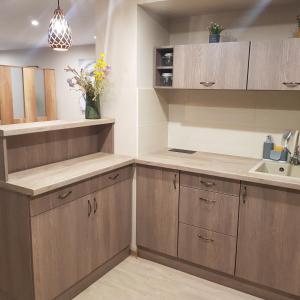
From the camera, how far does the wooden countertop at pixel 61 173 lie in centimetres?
184

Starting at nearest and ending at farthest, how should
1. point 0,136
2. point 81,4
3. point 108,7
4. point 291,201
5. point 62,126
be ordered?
1. point 0,136
2. point 291,201
3. point 62,126
4. point 108,7
5. point 81,4

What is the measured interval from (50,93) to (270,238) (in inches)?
231

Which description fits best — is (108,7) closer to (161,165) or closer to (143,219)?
(161,165)

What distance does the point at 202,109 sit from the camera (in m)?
2.91

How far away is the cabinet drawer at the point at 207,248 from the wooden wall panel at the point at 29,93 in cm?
480

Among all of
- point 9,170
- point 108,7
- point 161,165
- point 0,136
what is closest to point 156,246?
point 161,165

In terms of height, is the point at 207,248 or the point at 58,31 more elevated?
the point at 58,31

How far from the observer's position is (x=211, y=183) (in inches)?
91.3

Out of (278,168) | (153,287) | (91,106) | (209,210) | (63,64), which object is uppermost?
(63,64)

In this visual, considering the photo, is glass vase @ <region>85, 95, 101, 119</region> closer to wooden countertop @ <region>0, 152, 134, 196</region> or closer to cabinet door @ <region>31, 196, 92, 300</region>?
wooden countertop @ <region>0, 152, 134, 196</region>

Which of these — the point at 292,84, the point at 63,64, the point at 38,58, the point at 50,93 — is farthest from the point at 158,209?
the point at 38,58

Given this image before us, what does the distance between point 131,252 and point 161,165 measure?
947 mm

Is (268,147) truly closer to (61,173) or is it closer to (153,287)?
(153,287)

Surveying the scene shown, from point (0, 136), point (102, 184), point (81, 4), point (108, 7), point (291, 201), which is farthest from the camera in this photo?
point (81, 4)
